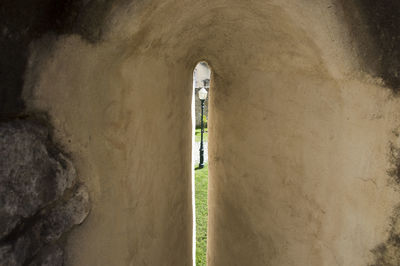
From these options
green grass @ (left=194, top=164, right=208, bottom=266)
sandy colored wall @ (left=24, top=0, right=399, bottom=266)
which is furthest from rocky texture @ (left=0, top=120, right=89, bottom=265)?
green grass @ (left=194, top=164, right=208, bottom=266)

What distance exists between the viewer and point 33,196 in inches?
Answer: 24.6

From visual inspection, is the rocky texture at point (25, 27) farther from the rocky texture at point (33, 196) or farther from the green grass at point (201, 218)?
the green grass at point (201, 218)

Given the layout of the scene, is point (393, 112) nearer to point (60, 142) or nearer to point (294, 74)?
point (294, 74)

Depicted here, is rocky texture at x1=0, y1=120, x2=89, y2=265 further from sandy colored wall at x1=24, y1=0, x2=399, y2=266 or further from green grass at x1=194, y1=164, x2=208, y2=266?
green grass at x1=194, y1=164, x2=208, y2=266

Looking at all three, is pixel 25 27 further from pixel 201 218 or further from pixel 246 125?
pixel 201 218

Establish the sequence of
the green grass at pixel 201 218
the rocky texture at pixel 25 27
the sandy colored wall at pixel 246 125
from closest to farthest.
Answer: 1. the rocky texture at pixel 25 27
2. the sandy colored wall at pixel 246 125
3. the green grass at pixel 201 218

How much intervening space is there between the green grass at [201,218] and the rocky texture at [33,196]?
2.77 metres

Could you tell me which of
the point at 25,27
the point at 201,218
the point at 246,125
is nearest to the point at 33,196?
the point at 25,27

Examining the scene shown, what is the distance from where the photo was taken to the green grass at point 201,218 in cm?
336

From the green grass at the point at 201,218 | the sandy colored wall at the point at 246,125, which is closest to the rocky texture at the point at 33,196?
the sandy colored wall at the point at 246,125

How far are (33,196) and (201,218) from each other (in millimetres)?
3882

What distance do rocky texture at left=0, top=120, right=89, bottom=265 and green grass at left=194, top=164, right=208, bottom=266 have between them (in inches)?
109

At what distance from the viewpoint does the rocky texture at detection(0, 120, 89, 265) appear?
0.58 m

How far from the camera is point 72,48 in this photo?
0.70 m
